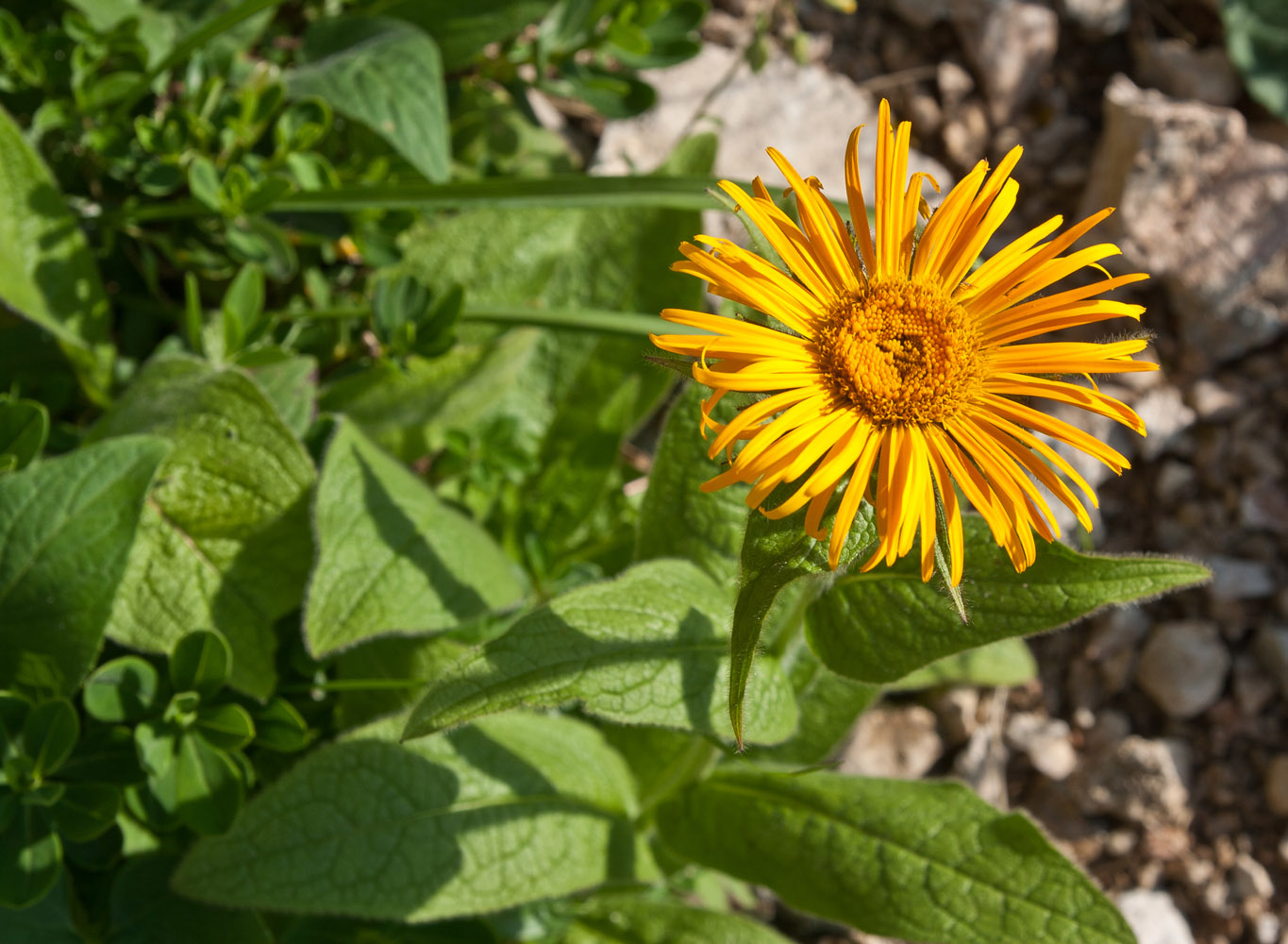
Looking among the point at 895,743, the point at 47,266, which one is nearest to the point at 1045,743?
the point at 895,743

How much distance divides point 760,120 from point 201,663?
300 cm

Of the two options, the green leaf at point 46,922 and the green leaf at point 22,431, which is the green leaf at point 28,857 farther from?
the green leaf at point 22,431

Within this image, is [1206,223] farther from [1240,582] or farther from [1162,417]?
[1240,582]

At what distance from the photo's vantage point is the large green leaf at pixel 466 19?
3.50 m

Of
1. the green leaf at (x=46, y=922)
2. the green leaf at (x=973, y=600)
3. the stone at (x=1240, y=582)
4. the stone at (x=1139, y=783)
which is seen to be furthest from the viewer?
the stone at (x=1240, y=582)

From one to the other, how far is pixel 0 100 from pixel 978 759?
12.5ft

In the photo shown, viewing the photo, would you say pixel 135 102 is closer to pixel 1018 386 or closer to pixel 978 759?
pixel 1018 386

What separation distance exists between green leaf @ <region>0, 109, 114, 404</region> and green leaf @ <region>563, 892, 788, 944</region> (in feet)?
6.73

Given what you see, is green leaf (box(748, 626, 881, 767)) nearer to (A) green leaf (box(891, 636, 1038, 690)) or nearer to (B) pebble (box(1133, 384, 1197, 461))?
(A) green leaf (box(891, 636, 1038, 690))

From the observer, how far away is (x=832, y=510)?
1836 millimetres

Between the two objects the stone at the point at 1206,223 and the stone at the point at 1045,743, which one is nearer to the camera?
the stone at the point at 1045,743

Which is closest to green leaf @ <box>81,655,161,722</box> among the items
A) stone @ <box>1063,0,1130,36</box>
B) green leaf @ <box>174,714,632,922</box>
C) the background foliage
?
the background foliage

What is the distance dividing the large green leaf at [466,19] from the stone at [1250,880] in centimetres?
378

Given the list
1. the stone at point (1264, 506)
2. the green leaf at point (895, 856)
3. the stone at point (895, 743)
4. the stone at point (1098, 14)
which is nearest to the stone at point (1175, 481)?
the stone at point (1264, 506)
